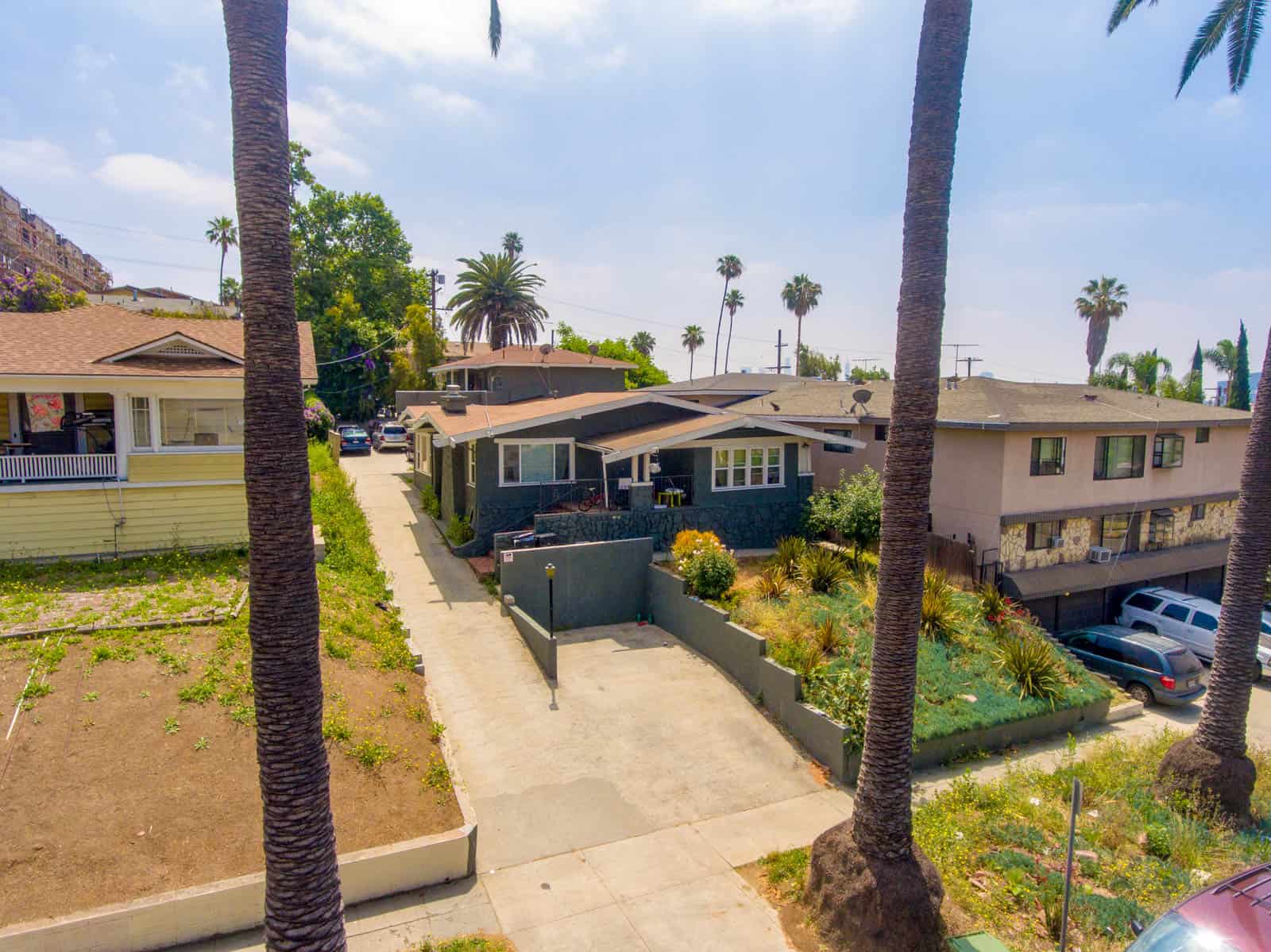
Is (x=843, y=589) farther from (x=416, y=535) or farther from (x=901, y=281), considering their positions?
(x=416, y=535)

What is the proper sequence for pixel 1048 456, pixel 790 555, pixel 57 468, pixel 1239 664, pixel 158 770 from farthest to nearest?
pixel 1048 456 < pixel 790 555 < pixel 57 468 < pixel 1239 664 < pixel 158 770

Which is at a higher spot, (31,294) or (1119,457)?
(31,294)

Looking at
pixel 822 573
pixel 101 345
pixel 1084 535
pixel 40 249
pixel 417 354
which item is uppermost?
pixel 40 249

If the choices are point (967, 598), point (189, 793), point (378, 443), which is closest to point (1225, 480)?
point (967, 598)

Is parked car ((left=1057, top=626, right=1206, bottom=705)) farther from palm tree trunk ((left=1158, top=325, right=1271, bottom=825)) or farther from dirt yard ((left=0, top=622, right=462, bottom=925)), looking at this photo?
dirt yard ((left=0, top=622, right=462, bottom=925))

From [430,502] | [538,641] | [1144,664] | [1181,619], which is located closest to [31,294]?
[430,502]

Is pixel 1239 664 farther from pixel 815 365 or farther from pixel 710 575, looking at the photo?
pixel 815 365

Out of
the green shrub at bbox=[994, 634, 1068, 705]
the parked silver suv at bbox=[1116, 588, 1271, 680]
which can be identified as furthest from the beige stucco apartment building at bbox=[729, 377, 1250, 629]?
the green shrub at bbox=[994, 634, 1068, 705]
